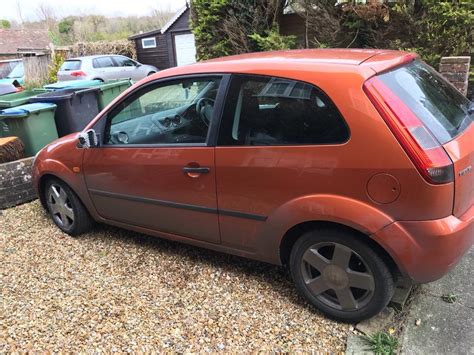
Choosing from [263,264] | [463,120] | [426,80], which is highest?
[426,80]

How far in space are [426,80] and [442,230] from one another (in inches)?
40.3

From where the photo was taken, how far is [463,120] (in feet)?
8.38

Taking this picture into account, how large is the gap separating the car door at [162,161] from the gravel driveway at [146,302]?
0.36m

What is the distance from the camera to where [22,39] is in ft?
111

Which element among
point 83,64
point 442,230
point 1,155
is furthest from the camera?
point 83,64

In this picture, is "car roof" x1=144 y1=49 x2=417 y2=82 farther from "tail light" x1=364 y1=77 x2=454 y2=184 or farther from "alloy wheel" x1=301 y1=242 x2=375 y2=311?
"alloy wheel" x1=301 y1=242 x2=375 y2=311

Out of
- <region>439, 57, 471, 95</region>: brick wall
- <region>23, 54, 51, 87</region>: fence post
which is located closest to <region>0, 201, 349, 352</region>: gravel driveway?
<region>439, 57, 471, 95</region>: brick wall

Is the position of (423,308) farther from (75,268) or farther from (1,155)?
(1,155)

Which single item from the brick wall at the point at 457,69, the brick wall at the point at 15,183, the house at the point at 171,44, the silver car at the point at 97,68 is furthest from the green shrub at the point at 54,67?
the brick wall at the point at 457,69

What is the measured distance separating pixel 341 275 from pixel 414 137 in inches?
37.8

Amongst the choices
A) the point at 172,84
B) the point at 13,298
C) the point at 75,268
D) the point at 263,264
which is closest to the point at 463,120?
the point at 263,264

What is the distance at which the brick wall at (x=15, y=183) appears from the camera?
474cm

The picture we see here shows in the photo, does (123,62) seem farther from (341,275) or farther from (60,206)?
(341,275)

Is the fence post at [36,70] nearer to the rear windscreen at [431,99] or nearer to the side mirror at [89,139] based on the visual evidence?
the side mirror at [89,139]
